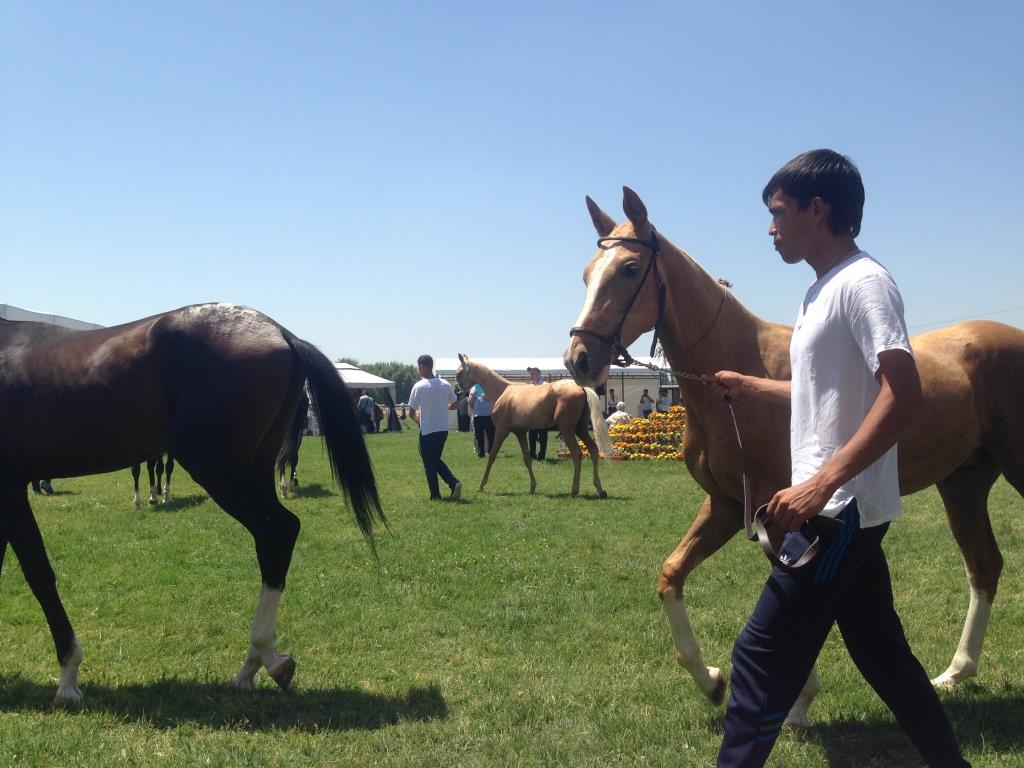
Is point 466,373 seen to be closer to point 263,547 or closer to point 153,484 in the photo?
point 153,484

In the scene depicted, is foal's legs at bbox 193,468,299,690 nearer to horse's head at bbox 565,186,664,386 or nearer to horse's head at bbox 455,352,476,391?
horse's head at bbox 565,186,664,386

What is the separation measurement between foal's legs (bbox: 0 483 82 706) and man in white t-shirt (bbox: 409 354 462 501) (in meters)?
7.94

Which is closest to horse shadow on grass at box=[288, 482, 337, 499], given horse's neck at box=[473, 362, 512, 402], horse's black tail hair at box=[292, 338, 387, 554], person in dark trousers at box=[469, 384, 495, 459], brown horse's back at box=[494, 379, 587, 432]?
brown horse's back at box=[494, 379, 587, 432]

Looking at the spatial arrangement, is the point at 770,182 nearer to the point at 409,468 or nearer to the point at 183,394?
the point at 183,394

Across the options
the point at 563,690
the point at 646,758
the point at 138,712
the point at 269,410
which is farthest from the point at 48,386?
the point at 646,758

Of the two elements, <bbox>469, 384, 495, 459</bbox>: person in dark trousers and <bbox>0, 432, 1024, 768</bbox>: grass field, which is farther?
<bbox>469, 384, 495, 459</bbox>: person in dark trousers

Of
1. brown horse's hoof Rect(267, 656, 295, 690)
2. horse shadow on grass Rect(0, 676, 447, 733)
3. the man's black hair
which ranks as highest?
the man's black hair

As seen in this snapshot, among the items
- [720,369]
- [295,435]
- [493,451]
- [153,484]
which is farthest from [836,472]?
[493,451]

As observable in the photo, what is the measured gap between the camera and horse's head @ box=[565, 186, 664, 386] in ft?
12.1

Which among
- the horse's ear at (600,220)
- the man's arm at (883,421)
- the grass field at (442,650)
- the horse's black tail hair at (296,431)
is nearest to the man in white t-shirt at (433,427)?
the grass field at (442,650)

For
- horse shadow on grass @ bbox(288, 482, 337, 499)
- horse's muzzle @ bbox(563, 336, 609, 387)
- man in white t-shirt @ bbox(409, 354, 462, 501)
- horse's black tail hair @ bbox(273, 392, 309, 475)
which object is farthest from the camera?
horse shadow on grass @ bbox(288, 482, 337, 499)

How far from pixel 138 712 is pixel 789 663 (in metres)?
3.26

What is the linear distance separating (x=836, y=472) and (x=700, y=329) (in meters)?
1.80

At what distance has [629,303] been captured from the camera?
380 cm
